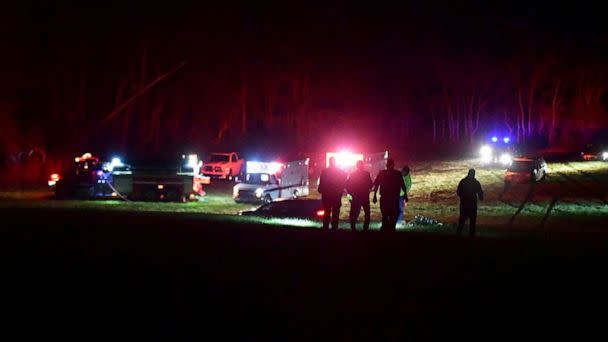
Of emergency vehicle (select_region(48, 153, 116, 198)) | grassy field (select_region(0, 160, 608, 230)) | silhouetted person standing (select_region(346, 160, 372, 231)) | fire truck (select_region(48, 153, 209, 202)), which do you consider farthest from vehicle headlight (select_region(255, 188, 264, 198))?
silhouetted person standing (select_region(346, 160, 372, 231))

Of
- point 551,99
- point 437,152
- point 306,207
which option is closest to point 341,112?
point 437,152

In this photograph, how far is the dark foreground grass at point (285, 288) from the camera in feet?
23.6

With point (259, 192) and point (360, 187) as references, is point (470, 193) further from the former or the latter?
point (259, 192)

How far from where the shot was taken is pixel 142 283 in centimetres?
866

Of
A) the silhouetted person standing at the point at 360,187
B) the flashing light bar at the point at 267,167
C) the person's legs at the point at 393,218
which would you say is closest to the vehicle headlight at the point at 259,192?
the flashing light bar at the point at 267,167

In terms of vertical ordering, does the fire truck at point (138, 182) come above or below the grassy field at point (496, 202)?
above

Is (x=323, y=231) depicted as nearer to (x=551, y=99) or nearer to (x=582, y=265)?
(x=582, y=265)

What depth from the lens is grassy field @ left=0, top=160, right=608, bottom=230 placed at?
28641 mm

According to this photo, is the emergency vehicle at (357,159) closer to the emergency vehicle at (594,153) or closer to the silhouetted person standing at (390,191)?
the silhouetted person standing at (390,191)

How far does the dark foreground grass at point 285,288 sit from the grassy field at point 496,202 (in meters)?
13.9

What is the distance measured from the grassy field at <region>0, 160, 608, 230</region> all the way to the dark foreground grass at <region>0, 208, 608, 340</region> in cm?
1391

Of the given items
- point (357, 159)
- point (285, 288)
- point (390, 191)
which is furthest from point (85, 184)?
point (285, 288)

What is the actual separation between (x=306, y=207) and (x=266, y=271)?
13.7 m

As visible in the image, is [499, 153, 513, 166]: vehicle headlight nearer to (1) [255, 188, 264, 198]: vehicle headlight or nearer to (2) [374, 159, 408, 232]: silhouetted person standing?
(1) [255, 188, 264, 198]: vehicle headlight
